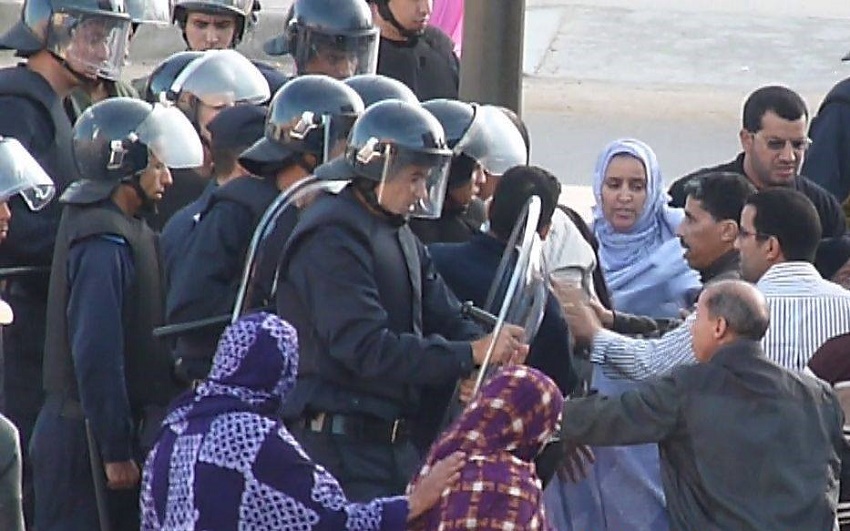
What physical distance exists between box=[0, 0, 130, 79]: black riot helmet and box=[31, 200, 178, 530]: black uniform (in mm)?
1036

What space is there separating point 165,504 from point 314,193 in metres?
1.82

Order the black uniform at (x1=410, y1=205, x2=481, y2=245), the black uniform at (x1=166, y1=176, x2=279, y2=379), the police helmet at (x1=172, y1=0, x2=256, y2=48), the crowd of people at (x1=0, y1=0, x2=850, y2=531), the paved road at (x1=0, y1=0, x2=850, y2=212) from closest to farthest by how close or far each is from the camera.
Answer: the crowd of people at (x1=0, y1=0, x2=850, y2=531), the black uniform at (x1=166, y1=176, x2=279, y2=379), the black uniform at (x1=410, y1=205, x2=481, y2=245), the police helmet at (x1=172, y1=0, x2=256, y2=48), the paved road at (x1=0, y1=0, x2=850, y2=212)

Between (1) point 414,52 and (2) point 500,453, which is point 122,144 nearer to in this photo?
(2) point 500,453

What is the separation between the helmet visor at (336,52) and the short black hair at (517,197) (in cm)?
164

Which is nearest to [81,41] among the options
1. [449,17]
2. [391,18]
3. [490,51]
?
[391,18]

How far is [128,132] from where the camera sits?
7.63 metres

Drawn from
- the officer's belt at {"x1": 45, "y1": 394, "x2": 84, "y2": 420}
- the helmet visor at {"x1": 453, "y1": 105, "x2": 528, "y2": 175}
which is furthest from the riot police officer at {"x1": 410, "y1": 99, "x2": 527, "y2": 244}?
the officer's belt at {"x1": 45, "y1": 394, "x2": 84, "y2": 420}

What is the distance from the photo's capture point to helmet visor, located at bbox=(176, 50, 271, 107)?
8680 mm

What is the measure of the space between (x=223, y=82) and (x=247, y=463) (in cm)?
343

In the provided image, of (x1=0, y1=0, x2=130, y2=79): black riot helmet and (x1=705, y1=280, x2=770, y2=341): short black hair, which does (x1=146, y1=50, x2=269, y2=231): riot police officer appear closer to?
(x1=0, y1=0, x2=130, y2=79): black riot helmet

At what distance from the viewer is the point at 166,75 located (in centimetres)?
920

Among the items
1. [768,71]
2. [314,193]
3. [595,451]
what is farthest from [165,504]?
[768,71]

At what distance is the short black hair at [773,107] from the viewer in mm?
9102

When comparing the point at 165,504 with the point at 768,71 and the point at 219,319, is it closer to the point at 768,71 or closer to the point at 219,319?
the point at 219,319
